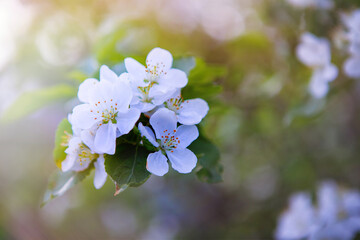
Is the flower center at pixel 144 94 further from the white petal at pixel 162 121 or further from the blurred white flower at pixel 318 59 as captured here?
the blurred white flower at pixel 318 59

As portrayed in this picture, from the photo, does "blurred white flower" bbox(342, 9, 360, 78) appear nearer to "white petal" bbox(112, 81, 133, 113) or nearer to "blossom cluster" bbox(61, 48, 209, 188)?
→ "blossom cluster" bbox(61, 48, 209, 188)

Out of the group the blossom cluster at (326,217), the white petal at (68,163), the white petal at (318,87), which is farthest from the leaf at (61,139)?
the blossom cluster at (326,217)

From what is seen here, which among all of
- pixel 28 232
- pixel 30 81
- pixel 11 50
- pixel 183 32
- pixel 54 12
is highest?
pixel 183 32

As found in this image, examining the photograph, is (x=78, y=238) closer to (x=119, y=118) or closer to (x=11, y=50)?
(x=11, y=50)

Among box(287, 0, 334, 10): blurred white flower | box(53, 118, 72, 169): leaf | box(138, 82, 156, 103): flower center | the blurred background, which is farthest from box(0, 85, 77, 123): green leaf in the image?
box(287, 0, 334, 10): blurred white flower

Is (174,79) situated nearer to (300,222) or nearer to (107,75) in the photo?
(107,75)

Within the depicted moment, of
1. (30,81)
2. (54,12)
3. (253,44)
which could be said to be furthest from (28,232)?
(253,44)

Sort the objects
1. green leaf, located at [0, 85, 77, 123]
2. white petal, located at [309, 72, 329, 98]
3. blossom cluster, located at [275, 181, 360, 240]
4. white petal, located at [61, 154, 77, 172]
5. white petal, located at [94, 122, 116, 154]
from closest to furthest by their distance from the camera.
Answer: white petal, located at [94, 122, 116, 154]
white petal, located at [61, 154, 77, 172]
green leaf, located at [0, 85, 77, 123]
white petal, located at [309, 72, 329, 98]
blossom cluster, located at [275, 181, 360, 240]

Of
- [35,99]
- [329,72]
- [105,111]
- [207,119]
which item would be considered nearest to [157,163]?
[105,111]
